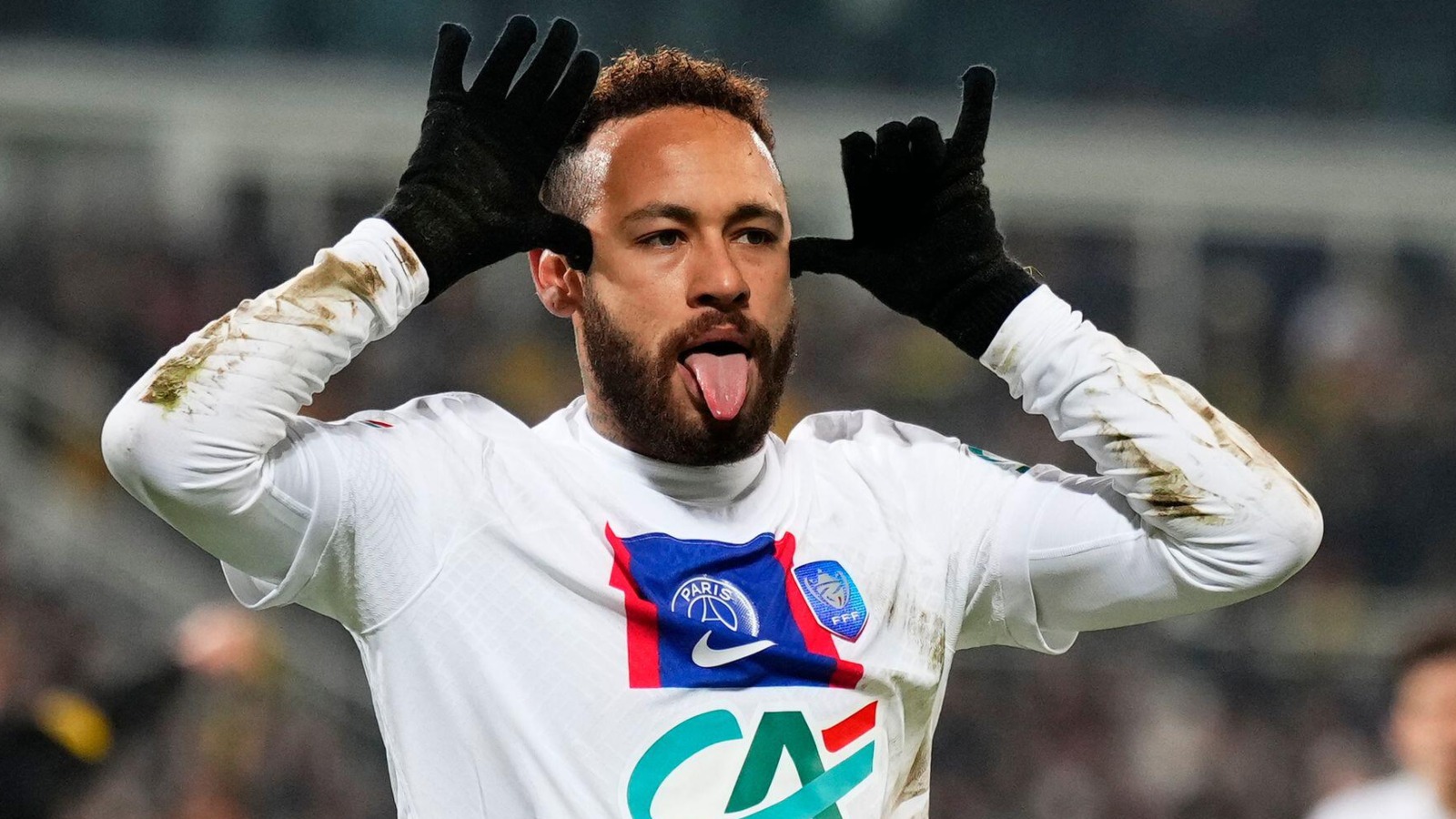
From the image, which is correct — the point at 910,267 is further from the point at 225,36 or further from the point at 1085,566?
the point at 225,36

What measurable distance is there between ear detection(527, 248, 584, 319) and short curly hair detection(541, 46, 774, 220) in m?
0.08

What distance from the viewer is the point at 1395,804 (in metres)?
4.66

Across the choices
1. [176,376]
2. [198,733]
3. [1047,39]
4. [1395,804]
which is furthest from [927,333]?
[176,376]

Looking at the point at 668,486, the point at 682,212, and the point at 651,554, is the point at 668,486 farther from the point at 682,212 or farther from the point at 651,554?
the point at 682,212

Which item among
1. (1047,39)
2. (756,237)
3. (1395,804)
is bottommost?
(1395,804)

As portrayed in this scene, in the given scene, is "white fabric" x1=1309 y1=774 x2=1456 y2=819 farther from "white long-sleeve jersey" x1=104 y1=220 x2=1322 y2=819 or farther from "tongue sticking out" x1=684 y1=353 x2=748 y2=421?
"tongue sticking out" x1=684 y1=353 x2=748 y2=421

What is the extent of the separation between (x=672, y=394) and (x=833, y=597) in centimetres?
36

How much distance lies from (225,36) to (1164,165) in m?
7.30

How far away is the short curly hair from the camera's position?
261 centimetres

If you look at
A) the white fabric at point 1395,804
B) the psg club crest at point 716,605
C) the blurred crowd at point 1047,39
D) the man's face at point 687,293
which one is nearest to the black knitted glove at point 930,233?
the man's face at point 687,293

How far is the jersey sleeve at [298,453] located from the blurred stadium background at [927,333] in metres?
4.52

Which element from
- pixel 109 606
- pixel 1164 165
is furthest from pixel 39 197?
pixel 1164 165

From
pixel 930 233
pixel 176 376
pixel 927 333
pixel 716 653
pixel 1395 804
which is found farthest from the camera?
pixel 927 333

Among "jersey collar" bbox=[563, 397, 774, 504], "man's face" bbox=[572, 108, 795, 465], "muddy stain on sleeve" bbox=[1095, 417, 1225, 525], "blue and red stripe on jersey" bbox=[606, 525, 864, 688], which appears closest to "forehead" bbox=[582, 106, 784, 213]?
"man's face" bbox=[572, 108, 795, 465]
